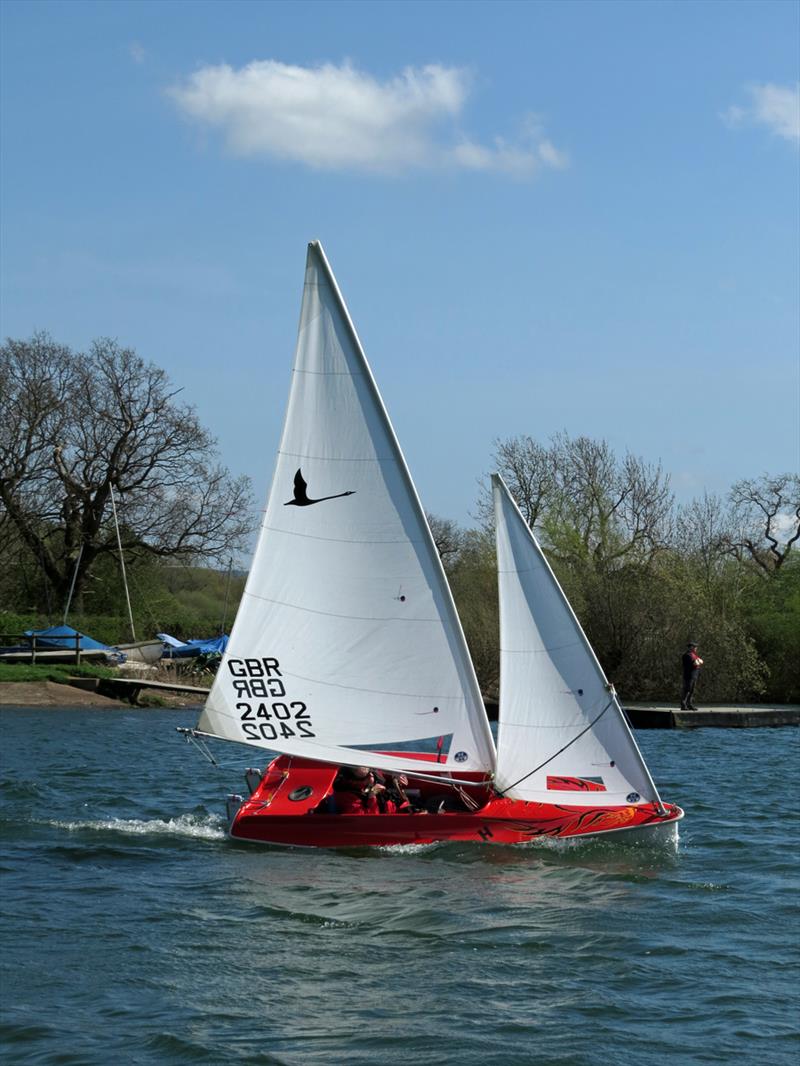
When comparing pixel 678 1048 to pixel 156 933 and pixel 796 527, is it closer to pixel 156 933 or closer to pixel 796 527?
pixel 156 933

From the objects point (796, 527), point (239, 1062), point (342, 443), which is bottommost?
point (239, 1062)

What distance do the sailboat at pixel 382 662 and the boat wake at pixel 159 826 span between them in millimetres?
1884

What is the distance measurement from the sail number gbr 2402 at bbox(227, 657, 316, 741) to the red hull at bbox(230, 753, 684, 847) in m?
1.09

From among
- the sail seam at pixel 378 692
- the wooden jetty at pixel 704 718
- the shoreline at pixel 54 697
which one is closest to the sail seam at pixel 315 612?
the sail seam at pixel 378 692

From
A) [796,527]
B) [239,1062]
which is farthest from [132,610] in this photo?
[239,1062]

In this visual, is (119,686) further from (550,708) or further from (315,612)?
(550,708)

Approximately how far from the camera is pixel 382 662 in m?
17.3

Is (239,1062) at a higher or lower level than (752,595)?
lower

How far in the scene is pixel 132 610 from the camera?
61.2 m

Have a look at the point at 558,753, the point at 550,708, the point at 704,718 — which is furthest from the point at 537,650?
the point at 704,718

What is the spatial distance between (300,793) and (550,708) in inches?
145

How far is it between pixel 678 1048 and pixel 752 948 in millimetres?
3246

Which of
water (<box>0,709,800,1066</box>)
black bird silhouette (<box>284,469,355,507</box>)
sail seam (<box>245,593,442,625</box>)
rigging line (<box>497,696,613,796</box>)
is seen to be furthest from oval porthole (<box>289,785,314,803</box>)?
black bird silhouette (<box>284,469,355,507</box>)

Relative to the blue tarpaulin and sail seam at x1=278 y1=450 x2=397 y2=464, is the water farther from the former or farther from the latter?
the blue tarpaulin
